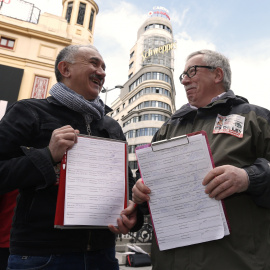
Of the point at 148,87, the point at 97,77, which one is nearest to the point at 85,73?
the point at 97,77

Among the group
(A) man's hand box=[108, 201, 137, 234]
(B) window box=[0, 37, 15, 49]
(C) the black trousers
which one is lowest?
(C) the black trousers

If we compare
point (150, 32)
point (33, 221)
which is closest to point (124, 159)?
point (33, 221)

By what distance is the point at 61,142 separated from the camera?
51.9 inches

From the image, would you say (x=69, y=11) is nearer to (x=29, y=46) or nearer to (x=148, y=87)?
(x=29, y=46)

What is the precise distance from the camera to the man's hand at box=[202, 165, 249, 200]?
1.21 metres

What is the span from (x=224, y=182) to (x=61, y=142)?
0.90 m

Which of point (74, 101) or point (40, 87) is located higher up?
point (40, 87)

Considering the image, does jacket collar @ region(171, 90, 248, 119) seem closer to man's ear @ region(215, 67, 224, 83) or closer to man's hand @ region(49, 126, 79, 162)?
man's ear @ region(215, 67, 224, 83)

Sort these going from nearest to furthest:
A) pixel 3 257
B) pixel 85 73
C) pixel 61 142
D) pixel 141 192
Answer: pixel 61 142
pixel 141 192
pixel 85 73
pixel 3 257

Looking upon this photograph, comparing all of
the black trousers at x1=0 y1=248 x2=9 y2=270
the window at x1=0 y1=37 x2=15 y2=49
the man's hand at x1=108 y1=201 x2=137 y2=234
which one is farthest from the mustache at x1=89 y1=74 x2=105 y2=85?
the window at x1=0 y1=37 x2=15 y2=49

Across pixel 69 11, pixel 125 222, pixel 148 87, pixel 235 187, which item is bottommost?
pixel 125 222

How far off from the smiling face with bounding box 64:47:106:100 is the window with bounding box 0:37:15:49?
48.4 feet

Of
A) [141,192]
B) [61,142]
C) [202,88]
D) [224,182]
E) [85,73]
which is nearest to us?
[224,182]

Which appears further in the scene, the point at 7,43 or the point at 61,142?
the point at 7,43
